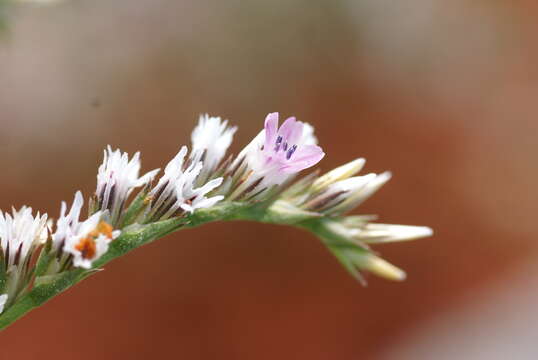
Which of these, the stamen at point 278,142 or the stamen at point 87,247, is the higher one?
the stamen at point 278,142

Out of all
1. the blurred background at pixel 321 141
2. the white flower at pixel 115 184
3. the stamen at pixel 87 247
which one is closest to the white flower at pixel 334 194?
the white flower at pixel 115 184

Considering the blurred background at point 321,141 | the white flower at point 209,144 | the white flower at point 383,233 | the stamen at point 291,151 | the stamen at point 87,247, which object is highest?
the blurred background at point 321,141

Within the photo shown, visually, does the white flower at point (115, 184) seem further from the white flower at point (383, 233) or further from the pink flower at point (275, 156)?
the white flower at point (383, 233)

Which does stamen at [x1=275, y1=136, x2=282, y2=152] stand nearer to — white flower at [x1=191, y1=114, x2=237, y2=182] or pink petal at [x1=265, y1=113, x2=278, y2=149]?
pink petal at [x1=265, y1=113, x2=278, y2=149]

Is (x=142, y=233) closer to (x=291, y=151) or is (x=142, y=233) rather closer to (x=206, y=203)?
(x=206, y=203)

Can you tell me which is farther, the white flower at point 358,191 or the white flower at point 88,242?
the white flower at point 358,191

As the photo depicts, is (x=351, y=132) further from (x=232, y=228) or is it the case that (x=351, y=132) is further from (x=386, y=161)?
(x=232, y=228)

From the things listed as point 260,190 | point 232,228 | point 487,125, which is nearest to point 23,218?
point 260,190
